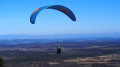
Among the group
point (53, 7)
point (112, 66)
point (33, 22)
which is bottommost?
point (112, 66)

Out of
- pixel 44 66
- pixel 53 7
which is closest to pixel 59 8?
pixel 53 7

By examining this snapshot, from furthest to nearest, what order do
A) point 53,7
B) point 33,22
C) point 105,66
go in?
point 105,66
point 53,7
point 33,22

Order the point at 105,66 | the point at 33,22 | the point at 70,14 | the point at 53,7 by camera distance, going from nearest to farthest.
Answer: the point at 33,22 < the point at 53,7 < the point at 70,14 < the point at 105,66

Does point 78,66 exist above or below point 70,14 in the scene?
below

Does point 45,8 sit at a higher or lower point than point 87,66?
higher

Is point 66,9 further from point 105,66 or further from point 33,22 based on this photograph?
point 105,66

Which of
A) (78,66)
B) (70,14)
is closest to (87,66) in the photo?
(78,66)

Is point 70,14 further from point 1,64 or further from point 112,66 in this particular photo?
point 112,66

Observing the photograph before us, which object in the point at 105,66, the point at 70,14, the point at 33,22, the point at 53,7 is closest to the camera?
the point at 33,22

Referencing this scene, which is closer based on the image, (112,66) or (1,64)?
(1,64)
